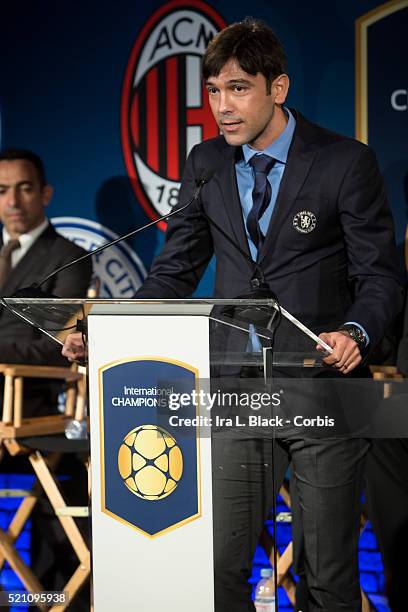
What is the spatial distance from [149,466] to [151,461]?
11mm

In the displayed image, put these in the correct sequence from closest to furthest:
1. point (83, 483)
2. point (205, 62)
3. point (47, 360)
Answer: point (205, 62) → point (83, 483) → point (47, 360)

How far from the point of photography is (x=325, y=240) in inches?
93.2

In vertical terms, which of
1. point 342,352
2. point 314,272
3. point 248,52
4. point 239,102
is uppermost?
point 248,52

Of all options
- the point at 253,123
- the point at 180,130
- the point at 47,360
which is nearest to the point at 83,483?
the point at 47,360

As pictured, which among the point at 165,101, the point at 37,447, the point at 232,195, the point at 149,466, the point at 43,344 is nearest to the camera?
the point at 149,466

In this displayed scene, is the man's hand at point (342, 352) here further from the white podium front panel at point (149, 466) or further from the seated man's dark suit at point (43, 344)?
the seated man's dark suit at point (43, 344)

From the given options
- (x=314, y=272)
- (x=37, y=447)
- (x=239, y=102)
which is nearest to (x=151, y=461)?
(x=314, y=272)

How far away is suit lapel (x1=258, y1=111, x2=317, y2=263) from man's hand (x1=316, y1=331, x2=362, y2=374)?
376mm

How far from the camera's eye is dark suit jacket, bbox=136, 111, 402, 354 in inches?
90.8

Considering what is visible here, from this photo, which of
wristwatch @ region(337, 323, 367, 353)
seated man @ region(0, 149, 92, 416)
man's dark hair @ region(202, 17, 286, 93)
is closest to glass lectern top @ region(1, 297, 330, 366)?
wristwatch @ region(337, 323, 367, 353)

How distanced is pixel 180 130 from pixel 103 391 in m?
2.78

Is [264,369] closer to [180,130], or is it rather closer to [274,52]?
[274,52]

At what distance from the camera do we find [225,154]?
2559 mm

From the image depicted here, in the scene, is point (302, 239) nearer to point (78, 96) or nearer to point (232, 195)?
point (232, 195)
